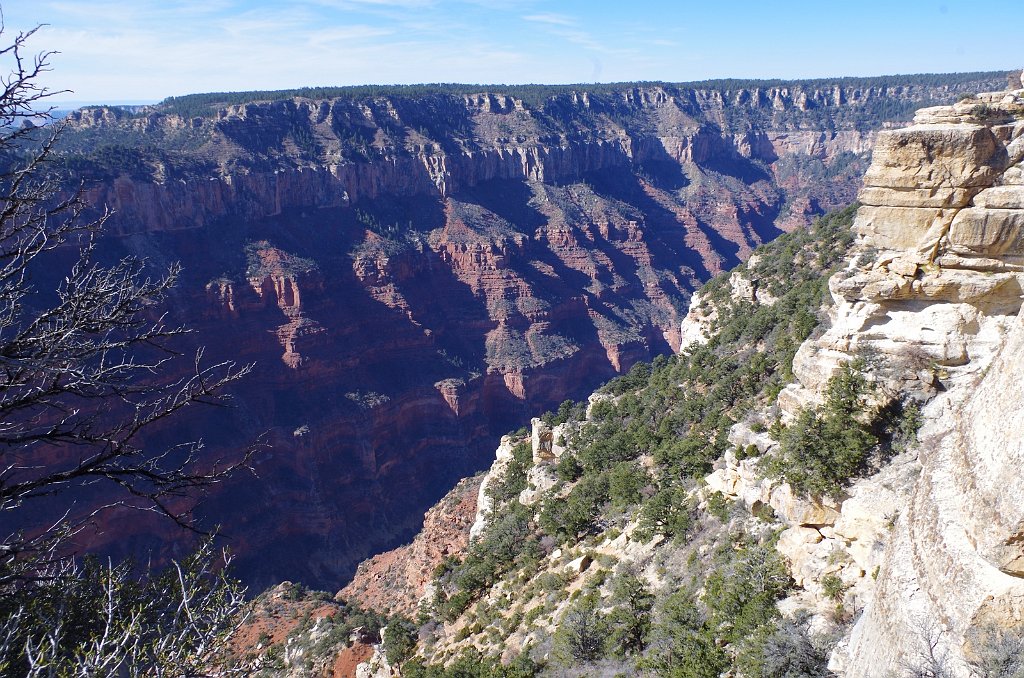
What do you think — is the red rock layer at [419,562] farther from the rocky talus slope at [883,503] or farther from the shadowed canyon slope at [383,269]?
the shadowed canyon slope at [383,269]

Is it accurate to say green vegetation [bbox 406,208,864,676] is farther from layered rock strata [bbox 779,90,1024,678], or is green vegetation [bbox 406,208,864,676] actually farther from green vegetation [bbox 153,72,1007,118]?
green vegetation [bbox 153,72,1007,118]

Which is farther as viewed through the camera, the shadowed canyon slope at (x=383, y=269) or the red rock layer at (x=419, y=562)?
the shadowed canyon slope at (x=383, y=269)

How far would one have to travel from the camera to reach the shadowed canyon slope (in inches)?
2411

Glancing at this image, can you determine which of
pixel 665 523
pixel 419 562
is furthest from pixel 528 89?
pixel 665 523

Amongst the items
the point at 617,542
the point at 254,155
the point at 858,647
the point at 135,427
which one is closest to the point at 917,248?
the point at 858,647

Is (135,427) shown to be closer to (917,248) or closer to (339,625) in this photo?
(917,248)

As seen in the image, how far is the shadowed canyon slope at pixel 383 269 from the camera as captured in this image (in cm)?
6125

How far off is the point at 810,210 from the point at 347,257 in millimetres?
99332

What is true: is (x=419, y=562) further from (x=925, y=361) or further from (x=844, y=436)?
(x=925, y=361)

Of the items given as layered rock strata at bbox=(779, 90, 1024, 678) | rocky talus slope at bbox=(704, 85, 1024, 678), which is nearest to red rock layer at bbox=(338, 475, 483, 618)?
rocky talus slope at bbox=(704, 85, 1024, 678)

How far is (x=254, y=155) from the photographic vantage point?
78.1 meters

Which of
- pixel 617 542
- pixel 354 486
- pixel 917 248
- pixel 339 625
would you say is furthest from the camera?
pixel 354 486

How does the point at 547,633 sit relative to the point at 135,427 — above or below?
below

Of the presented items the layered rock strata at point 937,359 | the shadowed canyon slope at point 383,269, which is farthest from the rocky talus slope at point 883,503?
the shadowed canyon slope at point 383,269
